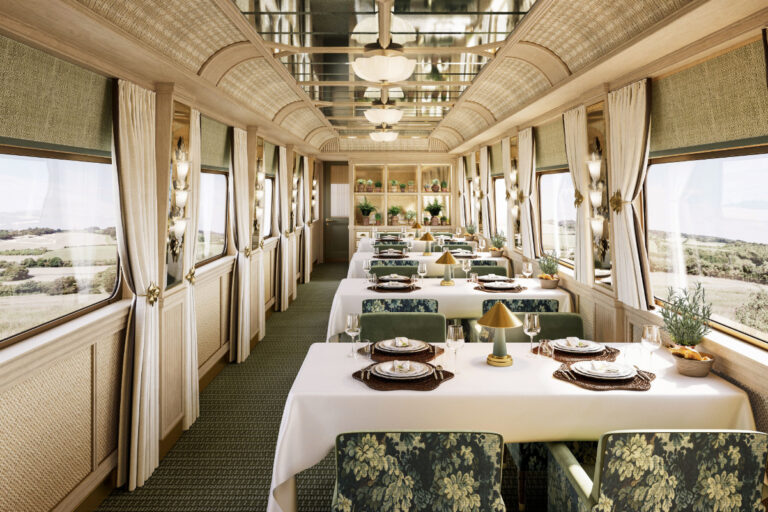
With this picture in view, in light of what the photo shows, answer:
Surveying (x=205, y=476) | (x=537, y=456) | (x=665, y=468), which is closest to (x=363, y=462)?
(x=665, y=468)

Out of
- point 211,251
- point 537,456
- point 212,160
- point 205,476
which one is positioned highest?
point 212,160

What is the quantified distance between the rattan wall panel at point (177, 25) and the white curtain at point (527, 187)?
4.06 metres

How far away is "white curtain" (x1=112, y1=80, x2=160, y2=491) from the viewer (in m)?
3.27

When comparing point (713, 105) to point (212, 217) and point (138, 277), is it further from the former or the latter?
point (212, 217)

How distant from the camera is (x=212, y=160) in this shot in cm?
543

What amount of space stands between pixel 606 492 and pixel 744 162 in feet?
7.46

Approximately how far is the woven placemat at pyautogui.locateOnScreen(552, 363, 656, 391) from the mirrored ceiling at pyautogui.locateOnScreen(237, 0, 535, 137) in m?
2.59

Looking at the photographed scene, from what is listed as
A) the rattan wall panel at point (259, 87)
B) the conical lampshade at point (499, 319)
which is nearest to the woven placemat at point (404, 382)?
the conical lampshade at point (499, 319)

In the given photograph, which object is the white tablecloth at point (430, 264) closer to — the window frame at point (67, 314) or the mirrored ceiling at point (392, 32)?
the mirrored ceiling at point (392, 32)

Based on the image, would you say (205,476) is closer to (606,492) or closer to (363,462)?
(363,462)

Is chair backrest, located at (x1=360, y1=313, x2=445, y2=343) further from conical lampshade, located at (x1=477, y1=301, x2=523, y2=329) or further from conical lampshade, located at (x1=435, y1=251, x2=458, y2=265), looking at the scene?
conical lampshade, located at (x1=435, y1=251, x2=458, y2=265)

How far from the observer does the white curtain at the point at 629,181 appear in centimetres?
372

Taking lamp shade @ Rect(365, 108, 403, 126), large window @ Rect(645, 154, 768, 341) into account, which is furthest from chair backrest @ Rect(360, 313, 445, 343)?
lamp shade @ Rect(365, 108, 403, 126)

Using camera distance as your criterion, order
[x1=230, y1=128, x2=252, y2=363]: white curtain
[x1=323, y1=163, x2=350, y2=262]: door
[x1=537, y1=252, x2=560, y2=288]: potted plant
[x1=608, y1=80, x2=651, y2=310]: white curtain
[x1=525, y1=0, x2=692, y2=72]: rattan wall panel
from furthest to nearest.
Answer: [x1=323, y1=163, x2=350, y2=262]: door → [x1=230, y1=128, x2=252, y2=363]: white curtain → [x1=537, y1=252, x2=560, y2=288]: potted plant → [x1=608, y1=80, x2=651, y2=310]: white curtain → [x1=525, y1=0, x2=692, y2=72]: rattan wall panel
